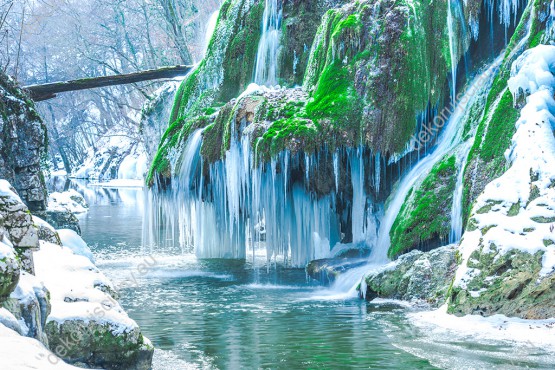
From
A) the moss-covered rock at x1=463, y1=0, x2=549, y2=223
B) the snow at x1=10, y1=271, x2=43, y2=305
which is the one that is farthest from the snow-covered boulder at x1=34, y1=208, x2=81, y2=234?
the snow at x1=10, y1=271, x2=43, y2=305

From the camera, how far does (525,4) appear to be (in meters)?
14.7

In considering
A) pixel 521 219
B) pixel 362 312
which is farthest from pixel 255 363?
pixel 521 219

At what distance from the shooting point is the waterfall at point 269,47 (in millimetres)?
19875

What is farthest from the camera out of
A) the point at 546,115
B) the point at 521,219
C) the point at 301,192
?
the point at 301,192

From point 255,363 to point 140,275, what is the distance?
8054mm

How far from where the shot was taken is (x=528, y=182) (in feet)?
35.0

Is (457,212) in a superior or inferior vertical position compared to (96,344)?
superior

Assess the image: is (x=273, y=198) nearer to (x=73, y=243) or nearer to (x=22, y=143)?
(x=73, y=243)

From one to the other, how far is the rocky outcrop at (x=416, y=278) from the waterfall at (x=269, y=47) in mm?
8380

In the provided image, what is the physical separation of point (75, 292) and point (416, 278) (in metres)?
5.70

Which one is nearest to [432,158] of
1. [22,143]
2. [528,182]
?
[528,182]

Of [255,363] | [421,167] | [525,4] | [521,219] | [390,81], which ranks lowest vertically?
[255,363]

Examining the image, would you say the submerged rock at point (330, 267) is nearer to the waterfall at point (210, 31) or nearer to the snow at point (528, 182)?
the snow at point (528, 182)

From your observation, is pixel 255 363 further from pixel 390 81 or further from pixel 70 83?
pixel 70 83
